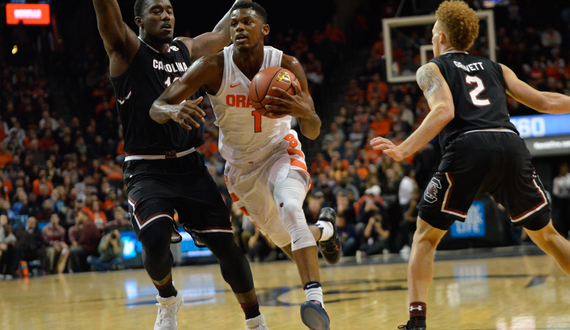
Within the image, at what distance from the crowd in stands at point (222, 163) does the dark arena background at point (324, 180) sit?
0.13 feet

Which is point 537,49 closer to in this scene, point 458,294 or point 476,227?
point 476,227

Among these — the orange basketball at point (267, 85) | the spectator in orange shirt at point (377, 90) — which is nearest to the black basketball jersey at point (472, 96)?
the orange basketball at point (267, 85)

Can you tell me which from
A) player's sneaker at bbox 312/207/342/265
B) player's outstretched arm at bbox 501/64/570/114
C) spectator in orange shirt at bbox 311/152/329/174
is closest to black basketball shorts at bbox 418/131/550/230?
player's outstretched arm at bbox 501/64/570/114

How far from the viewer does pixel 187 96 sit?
442 cm

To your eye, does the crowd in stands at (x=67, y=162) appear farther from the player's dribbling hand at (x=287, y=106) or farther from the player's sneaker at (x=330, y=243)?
the player's dribbling hand at (x=287, y=106)

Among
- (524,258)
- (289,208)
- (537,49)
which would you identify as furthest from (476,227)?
(289,208)

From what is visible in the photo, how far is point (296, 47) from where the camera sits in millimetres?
18984

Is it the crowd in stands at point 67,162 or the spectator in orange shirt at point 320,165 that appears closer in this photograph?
the crowd in stands at point 67,162

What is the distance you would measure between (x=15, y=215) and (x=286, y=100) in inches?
445

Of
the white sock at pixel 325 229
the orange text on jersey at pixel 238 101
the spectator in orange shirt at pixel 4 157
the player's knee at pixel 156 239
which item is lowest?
the white sock at pixel 325 229

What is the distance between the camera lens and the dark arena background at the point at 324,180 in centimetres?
662

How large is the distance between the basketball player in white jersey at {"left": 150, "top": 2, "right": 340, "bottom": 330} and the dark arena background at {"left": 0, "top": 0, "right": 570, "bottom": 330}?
1.25 metres

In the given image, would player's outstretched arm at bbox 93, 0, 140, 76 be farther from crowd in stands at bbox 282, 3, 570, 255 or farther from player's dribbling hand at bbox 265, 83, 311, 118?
crowd in stands at bbox 282, 3, 570, 255

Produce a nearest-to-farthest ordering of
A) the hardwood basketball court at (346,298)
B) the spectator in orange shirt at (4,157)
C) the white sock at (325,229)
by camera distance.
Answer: the hardwood basketball court at (346,298), the white sock at (325,229), the spectator in orange shirt at (4,157)
